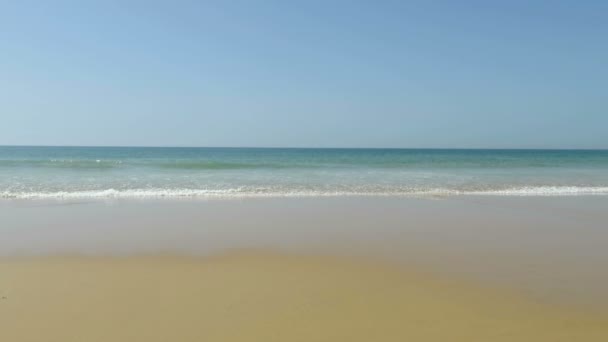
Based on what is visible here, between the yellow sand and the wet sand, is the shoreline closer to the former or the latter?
the wet sand

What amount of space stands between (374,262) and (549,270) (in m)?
2.22

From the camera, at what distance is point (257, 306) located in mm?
3680

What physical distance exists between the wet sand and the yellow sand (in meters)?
0.02

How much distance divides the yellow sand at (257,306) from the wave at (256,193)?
6579 mm

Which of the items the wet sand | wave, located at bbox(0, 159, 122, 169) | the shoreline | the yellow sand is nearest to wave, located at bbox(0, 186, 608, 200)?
the shoreline

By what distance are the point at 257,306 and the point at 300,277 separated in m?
0.94

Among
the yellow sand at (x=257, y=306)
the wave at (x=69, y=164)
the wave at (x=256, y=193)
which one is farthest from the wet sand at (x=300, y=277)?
the wave at (x=69, y=164)

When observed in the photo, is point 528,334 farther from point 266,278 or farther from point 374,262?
point 266,278

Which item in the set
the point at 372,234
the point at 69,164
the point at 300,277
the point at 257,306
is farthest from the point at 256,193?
the point at 69,164

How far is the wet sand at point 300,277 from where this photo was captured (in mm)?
3275

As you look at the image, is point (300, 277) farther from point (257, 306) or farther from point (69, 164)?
point (69, 164)

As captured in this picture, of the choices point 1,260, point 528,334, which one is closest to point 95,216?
point 1,260

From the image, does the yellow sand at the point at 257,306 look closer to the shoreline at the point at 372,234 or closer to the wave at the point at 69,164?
the shoreline at the point at 372,234

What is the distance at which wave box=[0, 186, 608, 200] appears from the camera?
11086mm
